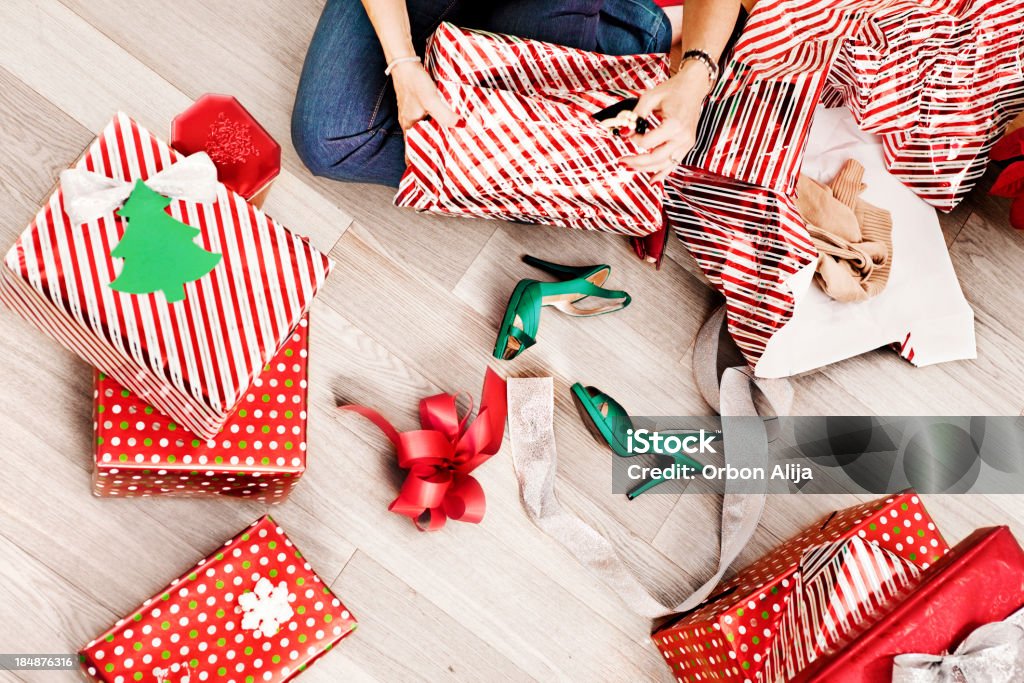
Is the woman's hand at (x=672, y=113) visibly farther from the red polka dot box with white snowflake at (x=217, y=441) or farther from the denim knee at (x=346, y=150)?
the red polka dot box with white snowflake at (x=217, y=441)

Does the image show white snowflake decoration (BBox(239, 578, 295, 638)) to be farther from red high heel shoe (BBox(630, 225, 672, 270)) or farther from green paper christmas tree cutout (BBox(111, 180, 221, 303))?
red high heel shoe (BBox(630, 225, 672, 270))

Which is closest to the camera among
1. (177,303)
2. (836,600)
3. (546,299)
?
(177,303)

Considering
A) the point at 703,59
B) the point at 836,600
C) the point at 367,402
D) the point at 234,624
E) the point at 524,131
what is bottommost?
the point at 234,624

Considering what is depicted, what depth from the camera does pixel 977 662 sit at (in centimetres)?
65

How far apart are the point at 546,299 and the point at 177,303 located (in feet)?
1.53

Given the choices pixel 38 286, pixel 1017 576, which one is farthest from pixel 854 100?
pixel 38 286

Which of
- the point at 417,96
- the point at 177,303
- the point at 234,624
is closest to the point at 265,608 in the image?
the point at 234,624

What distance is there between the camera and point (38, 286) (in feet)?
2.03

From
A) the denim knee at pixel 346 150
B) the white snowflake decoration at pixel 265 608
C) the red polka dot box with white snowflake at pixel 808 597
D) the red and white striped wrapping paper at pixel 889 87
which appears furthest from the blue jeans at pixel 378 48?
the red polka dot box with white snowflake at pixel 808 597

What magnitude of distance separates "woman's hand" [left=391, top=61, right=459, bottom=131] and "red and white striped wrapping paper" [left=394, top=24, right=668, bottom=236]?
1 cm

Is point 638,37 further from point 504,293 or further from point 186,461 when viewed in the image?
point 186,461

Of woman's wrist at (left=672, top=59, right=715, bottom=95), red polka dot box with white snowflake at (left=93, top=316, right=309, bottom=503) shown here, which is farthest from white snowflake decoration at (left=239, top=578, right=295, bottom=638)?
woman's wrist at (left=672, top=59, right=715, bottom=95)

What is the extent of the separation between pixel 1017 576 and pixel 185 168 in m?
0.86

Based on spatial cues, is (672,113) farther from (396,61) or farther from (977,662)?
(977,662)
